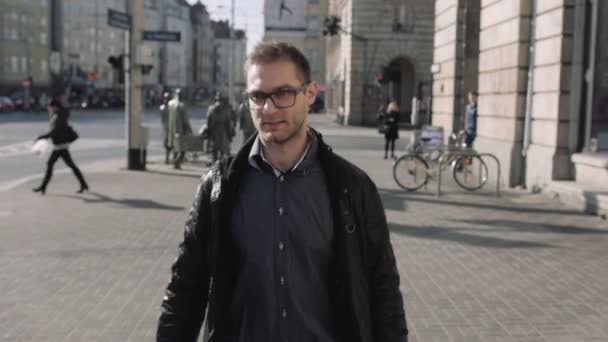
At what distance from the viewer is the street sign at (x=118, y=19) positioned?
51.7 ft

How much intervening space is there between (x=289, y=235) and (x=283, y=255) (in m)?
0.07

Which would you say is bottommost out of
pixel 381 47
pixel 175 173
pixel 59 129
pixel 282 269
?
pixel 175 173

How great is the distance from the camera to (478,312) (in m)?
6.23

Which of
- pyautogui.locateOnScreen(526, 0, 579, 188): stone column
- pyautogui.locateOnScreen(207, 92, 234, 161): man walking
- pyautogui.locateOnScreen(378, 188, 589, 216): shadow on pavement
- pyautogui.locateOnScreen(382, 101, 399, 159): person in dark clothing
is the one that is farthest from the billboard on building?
pyautogui.locateOnScreen(526, 0, 579, 188): stone column

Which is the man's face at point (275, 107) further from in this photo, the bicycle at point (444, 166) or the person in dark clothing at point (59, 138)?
the bicycle at point (444, 166)

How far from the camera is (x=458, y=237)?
9.61 meters

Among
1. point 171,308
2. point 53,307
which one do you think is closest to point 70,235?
point 53,307

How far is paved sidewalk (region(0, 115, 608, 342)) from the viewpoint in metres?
5.88

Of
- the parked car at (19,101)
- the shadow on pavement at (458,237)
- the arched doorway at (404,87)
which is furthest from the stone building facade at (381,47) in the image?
the shadow on pavement at (458,237)

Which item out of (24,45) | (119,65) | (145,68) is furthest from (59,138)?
(24,45)

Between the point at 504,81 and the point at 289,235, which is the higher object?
the point at 504,81

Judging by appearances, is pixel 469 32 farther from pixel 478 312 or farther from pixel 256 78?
pixel 256 78

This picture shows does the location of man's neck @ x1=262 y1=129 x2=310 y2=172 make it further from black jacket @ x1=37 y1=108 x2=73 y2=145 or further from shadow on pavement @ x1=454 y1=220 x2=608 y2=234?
black jacket @ x1=37 y1=108 x2=73 y2=145

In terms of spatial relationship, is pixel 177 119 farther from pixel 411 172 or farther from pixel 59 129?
pixel 411 172
